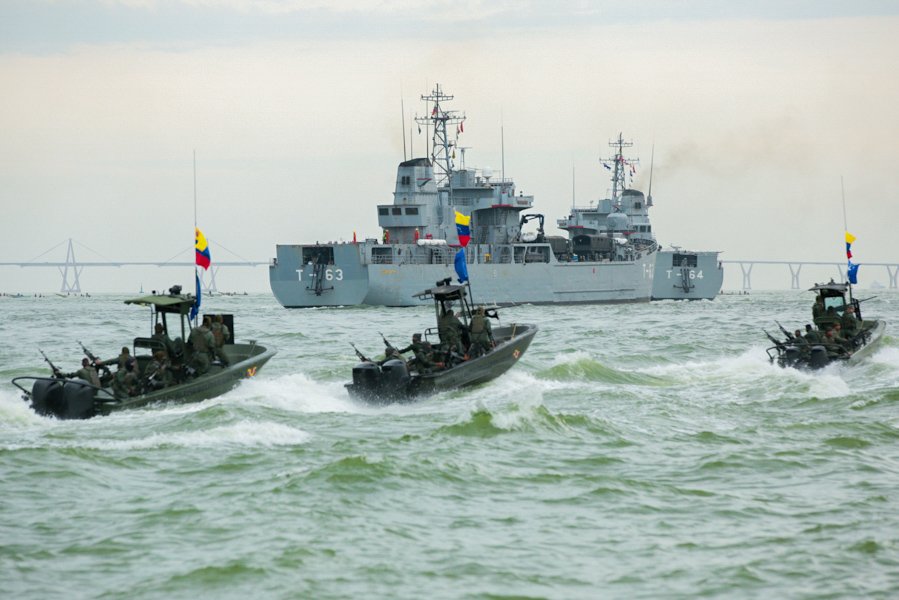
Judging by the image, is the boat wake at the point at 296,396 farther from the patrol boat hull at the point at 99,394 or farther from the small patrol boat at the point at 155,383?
the patrol boat hull at the point at 99,394

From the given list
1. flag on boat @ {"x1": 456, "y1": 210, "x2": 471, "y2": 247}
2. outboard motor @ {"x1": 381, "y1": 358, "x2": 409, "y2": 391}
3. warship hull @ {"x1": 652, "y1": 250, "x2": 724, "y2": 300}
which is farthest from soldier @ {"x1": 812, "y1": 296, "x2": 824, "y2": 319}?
warship hull @ {"x1": 652, "y1": 250, "x2": 724, "y2": 300}

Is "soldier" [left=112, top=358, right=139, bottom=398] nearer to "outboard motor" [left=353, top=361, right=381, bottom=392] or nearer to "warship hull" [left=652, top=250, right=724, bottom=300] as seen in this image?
"outboard motor" [left=353, top=361, right=381, bottom=392]

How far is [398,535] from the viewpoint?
12711 mm

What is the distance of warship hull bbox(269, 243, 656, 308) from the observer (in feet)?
227

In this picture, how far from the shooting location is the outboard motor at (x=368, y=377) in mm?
21922

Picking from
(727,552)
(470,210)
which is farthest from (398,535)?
(470,210)

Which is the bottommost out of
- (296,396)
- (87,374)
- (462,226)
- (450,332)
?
(296,396)

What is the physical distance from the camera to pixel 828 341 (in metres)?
28.0

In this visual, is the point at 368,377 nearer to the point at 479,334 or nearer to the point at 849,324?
the point at 479,334

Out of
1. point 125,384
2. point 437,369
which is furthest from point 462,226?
point 125,384

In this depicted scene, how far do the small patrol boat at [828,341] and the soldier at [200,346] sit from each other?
42.5 ft

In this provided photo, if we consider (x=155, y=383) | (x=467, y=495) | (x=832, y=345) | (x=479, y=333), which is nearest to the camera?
(x=467, y=495)

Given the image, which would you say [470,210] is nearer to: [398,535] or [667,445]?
[667,445]

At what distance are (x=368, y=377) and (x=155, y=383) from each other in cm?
384
